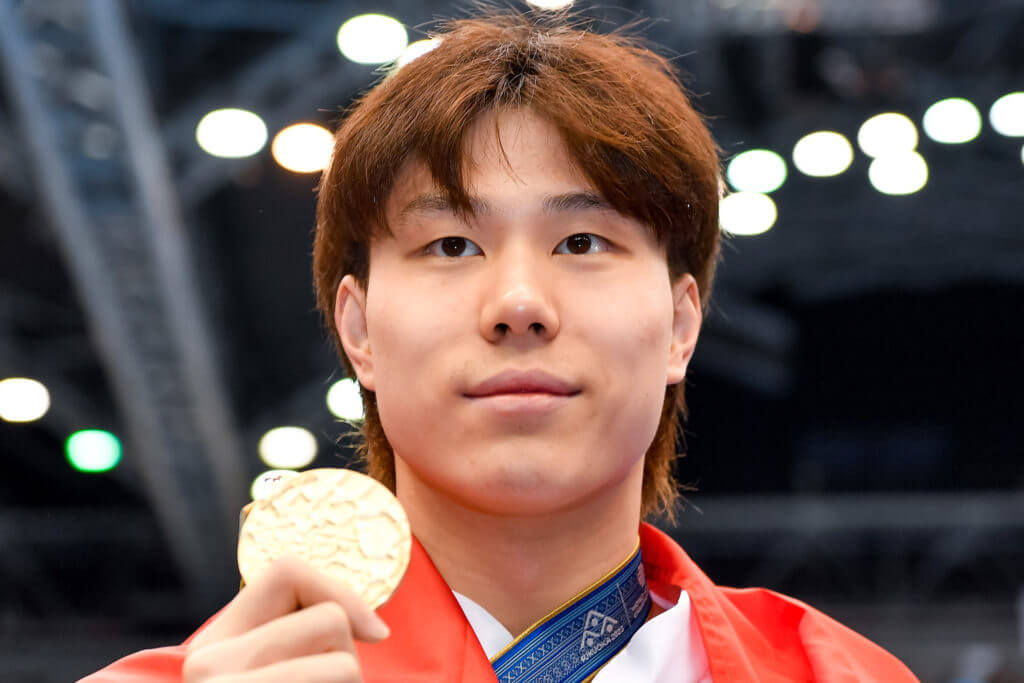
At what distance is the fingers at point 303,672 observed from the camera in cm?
112

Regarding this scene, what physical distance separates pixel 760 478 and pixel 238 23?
6.86m

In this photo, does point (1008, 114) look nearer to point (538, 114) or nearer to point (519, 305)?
point (538, 114)

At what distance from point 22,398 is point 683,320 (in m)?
7.75

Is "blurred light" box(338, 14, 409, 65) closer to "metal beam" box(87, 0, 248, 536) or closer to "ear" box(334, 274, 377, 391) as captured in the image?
"metal beam" box(87, 0, 248, 536)

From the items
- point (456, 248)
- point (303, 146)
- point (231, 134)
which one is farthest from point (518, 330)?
point (231, 134)

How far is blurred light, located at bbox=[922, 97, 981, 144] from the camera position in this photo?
263 inches

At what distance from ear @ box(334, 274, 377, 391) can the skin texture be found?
0.31 ft

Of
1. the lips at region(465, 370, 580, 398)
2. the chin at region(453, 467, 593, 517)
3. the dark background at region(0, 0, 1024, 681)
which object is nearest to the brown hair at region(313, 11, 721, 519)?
the lips at region(465, 370, 580, 398)

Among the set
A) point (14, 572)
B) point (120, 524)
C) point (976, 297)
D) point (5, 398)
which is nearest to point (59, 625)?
point (14, 572)

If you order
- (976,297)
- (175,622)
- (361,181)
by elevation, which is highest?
(361,181)

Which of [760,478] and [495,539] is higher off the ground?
[495,539]

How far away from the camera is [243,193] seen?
25.1 ft

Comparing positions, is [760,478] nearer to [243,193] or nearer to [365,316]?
[243,193]

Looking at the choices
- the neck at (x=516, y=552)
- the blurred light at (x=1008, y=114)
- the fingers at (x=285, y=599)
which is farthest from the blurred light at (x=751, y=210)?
the fingers at (x=285, y=599)
